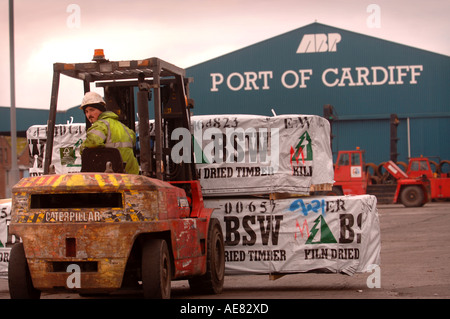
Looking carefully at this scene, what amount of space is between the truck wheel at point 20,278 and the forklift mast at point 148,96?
3.66 feet

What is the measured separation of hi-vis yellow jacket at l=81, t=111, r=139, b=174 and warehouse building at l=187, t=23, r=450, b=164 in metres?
39.2

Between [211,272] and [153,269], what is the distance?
6.58 ft

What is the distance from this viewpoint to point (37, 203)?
7.78m

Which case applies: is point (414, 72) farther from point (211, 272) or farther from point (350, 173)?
point (211, 272)

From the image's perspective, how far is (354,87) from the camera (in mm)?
48500

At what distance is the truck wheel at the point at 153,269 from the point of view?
776 centimetres

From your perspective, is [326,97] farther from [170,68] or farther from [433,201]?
[170,68]

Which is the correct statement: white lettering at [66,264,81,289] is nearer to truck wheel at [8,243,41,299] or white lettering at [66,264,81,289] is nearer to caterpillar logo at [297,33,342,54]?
truck wheel at [8,243,41,299]

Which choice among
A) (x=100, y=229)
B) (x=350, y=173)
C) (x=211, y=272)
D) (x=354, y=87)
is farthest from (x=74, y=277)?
(x=354, y=87)

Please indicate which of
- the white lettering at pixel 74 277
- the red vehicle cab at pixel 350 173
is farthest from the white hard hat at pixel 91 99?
the red vehicle cab at pixel 350 173

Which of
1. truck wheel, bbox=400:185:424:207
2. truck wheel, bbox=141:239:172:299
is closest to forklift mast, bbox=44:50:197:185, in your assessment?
truck wheel, bbox=141:239:172:299

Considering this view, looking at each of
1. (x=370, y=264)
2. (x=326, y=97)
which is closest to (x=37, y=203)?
(x=370, y=264)

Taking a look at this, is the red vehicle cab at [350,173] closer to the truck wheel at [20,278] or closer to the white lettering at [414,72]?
the white lettering at [414,72]
